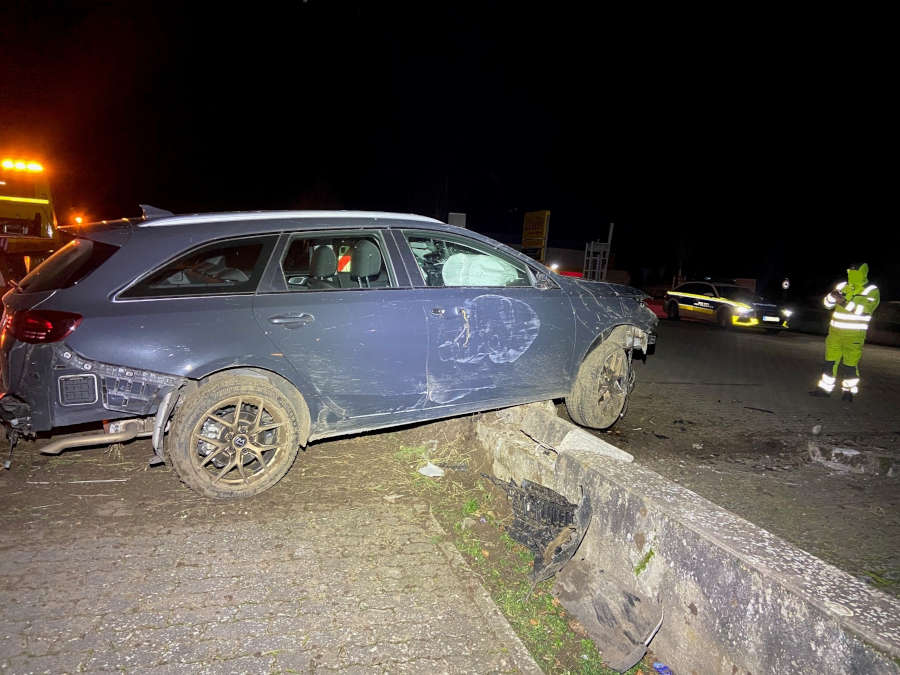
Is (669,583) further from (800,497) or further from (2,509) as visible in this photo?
(2,509)

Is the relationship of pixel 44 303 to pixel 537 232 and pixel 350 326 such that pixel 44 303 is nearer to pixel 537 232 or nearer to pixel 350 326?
pixel 350 326

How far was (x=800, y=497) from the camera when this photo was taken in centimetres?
387

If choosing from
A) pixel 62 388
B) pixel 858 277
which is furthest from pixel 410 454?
pixel 858 277

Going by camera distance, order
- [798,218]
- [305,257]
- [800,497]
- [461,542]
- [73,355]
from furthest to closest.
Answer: [798,218]
[305,257]
[800,497]
[461,542]
[73,355]

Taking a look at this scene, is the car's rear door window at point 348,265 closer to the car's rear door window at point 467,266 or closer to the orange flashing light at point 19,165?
the car's rear door window at point 467,266

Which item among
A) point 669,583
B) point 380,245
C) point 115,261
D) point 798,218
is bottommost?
point 669,583

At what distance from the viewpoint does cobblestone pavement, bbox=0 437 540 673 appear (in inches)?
84.2

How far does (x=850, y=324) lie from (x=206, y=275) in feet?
26.0

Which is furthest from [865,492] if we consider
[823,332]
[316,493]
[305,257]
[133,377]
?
[823,332]

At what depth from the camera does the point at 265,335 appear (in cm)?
322

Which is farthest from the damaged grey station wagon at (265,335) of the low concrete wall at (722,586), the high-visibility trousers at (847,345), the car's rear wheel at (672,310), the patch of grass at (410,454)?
the car's rear wheel at (672,310)

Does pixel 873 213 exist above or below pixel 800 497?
above

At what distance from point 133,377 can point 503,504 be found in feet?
8.14

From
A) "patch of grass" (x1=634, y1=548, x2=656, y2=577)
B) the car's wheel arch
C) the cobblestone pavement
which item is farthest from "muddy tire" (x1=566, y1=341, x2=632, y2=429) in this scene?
"patch of grass" (x1=634, y1=548, x2=656, y2=577)
